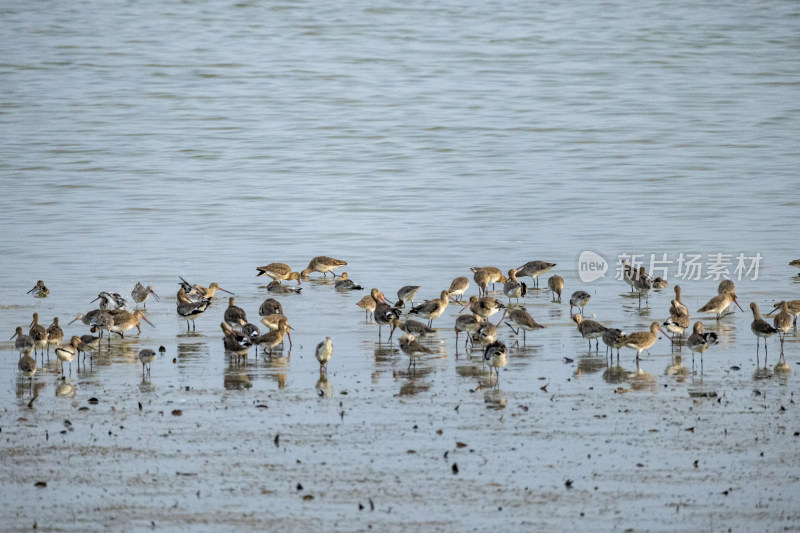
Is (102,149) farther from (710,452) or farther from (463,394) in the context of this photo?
(710,452)

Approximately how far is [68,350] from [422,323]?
3974 millimetres

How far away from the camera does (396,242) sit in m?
20.1

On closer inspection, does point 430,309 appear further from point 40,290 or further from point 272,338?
point 40,290

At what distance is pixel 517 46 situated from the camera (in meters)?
53.3

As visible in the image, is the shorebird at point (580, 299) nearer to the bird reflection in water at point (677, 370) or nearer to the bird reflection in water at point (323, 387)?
the bird reflection in water at point (677, 370)

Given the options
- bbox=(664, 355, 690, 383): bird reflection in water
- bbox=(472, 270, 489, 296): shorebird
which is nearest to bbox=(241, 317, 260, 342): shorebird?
bbox=(664, 355, 690, 383): bird reflection in water

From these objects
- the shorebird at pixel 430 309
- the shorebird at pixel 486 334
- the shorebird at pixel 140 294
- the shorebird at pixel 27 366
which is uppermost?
the shorebird at pixel 140 294

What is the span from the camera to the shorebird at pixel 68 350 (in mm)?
10984

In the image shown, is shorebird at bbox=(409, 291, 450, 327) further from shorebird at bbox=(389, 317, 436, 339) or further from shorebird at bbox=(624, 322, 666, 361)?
shorebird at bbox=(624, 322, 666, 361)

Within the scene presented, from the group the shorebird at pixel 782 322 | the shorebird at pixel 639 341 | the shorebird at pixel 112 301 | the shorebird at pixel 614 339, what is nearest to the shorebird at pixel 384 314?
the shorebird at pixel 614 339

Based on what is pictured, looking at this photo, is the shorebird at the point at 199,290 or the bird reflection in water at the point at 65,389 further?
the shorebird at the point at 199,290

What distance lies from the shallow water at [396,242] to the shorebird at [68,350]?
0.61 ft

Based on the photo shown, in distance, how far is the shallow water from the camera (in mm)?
7949

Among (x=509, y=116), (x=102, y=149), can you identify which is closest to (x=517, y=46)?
(x=509, y=116)
